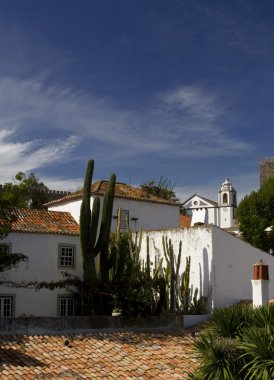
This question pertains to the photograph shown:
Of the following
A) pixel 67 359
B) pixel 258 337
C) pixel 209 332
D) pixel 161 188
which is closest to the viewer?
pixel 258 337

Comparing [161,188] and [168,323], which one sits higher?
[161,188]

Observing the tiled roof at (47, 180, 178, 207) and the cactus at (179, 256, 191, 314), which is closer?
the cactus at (179, 256, 191, 314)

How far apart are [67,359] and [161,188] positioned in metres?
22.2

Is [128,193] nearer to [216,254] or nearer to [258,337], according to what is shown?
[216,254]

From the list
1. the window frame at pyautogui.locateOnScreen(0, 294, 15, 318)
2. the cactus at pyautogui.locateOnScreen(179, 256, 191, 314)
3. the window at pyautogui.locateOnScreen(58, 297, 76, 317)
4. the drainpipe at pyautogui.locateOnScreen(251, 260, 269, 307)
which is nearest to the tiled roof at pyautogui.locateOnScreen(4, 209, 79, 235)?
the window frame at pyautogui.locateOnScreen(0, 294, 15, 318)

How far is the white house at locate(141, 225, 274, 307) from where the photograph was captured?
71.0 ft

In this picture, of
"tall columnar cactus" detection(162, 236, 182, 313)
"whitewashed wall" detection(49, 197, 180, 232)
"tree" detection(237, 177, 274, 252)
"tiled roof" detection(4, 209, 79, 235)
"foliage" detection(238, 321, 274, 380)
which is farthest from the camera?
"tree" detection(237, 177, 274, 252)

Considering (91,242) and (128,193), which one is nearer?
(91,242)

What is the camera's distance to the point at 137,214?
93.2 feet

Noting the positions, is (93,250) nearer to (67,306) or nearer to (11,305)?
(67,306)

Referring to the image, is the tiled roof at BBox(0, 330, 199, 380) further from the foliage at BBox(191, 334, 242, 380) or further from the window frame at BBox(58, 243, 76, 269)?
the window frame at BBox(58, 243, 76, 269)

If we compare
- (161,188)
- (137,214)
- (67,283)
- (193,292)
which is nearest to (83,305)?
(67,283)

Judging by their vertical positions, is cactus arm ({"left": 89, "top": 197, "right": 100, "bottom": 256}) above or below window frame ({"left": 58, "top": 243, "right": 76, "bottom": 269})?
above

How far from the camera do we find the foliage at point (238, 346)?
11.5 m
